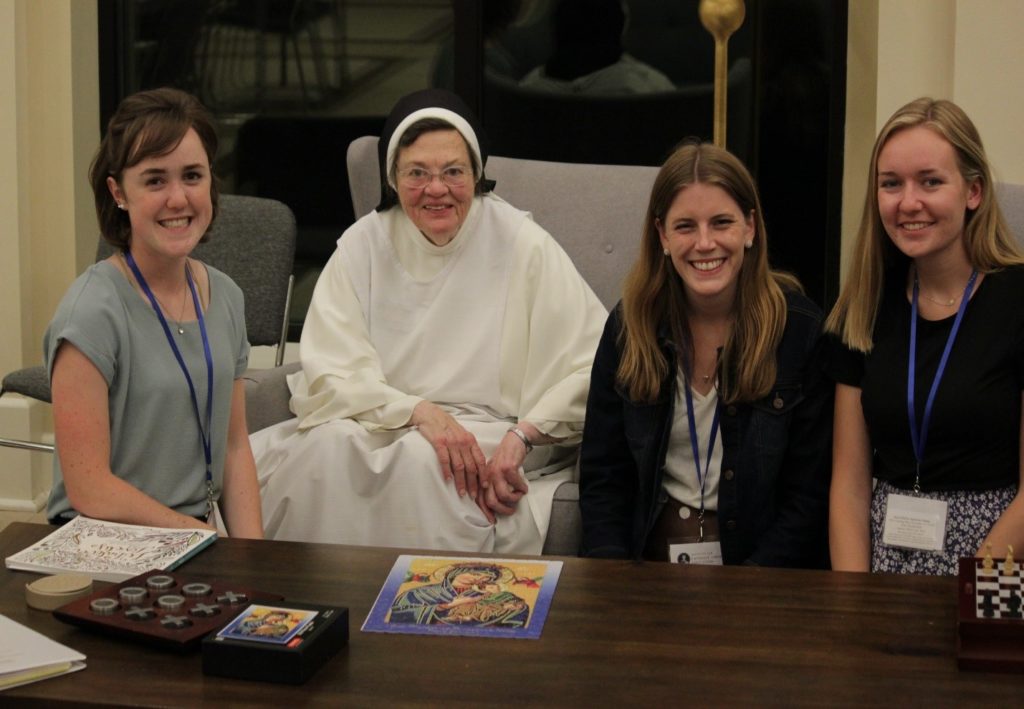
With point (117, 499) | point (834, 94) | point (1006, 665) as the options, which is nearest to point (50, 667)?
point (117, 499)

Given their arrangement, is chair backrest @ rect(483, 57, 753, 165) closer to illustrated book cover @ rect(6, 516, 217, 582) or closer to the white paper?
illustrated book cover @ rect(6, 516, 217, 582)

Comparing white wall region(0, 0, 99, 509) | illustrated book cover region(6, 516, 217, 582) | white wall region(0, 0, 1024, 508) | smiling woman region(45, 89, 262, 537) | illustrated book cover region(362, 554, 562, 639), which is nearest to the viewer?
illustrated book cover region(362, 554, 562, 639)

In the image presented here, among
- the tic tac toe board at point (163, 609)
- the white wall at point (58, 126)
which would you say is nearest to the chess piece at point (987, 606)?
the tic tac toe board at point (163, 609)

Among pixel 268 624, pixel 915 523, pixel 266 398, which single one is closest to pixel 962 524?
pixel 915 523

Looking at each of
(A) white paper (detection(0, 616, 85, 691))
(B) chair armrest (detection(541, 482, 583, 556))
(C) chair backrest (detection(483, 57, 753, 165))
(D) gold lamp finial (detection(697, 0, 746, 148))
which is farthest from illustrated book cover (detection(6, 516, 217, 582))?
(C) chair backrest (detection(483, 57, 753, 165))

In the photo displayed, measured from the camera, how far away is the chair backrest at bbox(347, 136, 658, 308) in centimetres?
390

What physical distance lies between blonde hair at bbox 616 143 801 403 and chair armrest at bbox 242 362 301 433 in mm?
1116

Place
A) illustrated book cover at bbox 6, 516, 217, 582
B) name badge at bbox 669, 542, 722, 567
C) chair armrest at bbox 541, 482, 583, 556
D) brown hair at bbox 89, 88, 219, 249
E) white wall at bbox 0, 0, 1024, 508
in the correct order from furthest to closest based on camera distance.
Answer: white wall at bbox 0, 0, 1024, 508 → chair armrest at bbox 541, 482, 583, 556 → name badge at bbox 669, 542, 722, 567 → brown hair at bbox 89, 88, 219, 249 → illustrated book cover at bbox 6, 516, 217, 582

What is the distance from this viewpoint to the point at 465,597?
206cm

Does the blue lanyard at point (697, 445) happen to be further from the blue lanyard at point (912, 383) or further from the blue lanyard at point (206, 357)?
the blue lanyard at point (206, 357)

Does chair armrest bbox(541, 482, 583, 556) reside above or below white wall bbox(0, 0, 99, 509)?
below

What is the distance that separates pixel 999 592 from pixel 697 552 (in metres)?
1.04

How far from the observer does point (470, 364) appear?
364 centimetres

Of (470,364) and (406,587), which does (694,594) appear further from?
(470,364)
